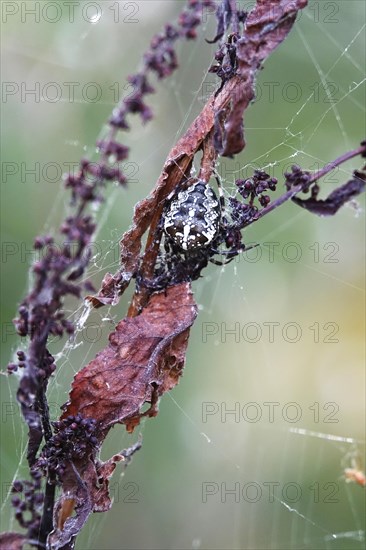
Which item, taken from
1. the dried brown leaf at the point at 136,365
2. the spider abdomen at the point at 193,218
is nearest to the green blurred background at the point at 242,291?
the spider abdomen at the point at 193,218

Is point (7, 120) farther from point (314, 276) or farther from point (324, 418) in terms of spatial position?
point (324, 418)

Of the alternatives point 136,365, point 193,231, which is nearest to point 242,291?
point 193,231

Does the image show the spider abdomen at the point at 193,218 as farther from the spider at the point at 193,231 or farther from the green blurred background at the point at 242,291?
the green blurred background at the point at 242,291

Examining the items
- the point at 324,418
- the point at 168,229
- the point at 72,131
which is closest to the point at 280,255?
the point at 324,418

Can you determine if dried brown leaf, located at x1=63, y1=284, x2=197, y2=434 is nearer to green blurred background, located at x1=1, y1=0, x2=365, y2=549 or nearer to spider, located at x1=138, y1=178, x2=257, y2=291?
spider, located at x1=138, y1=178, x2=257, y2=291

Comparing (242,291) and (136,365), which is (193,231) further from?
(242,291)

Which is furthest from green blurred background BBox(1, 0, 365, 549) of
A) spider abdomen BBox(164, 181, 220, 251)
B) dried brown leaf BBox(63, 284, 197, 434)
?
dried brown leaf BBox(63, 284, 197, 434)
